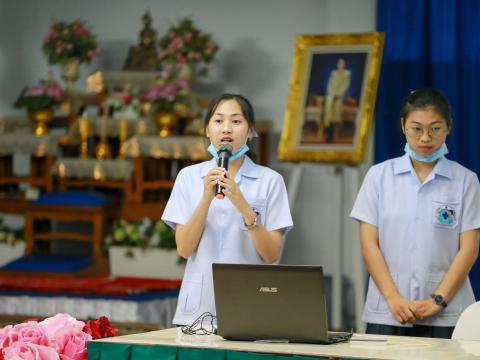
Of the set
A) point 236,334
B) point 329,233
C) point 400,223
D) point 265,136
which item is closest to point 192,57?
point 265,136

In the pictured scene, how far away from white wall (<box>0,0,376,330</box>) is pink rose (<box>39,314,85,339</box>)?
4.75 metres

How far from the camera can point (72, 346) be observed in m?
2.00

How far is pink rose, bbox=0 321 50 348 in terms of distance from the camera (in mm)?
1948

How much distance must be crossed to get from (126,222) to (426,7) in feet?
7.44

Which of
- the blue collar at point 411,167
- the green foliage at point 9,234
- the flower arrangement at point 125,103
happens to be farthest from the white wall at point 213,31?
the blue collar at point 411,167

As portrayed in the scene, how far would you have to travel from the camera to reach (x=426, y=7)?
19.6 ft

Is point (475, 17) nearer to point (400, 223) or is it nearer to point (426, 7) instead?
point (426, 7)

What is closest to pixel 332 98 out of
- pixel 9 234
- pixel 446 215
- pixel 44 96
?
pixel 44 96

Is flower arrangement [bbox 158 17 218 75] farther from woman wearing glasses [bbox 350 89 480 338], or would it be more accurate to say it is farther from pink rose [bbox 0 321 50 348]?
pink rose [bbox 0 321 50 348]

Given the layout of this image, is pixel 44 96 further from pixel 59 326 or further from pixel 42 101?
pixel 59 326

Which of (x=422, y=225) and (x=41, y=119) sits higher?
(x=41, y=119)

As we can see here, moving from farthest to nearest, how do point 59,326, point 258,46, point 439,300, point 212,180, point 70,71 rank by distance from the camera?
point 258,46 < point 70,71 < point 439,300 < point 212,180 < point 59,326

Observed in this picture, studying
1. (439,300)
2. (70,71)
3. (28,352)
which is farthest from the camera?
(70,71)

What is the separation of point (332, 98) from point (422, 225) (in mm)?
2449
